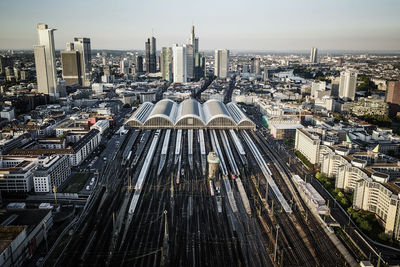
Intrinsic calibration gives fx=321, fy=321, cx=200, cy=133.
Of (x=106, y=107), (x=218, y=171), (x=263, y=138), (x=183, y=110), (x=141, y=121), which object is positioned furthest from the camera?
(x=106, y=107)

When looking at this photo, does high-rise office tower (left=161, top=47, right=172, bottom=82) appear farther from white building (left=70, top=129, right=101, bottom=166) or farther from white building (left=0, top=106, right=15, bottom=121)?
white building (left=70, top=129, right=101, bottom=166)

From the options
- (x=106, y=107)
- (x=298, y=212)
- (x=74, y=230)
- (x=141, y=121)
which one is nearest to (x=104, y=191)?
(x=74, y=230)

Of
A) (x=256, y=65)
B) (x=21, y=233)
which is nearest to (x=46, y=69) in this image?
(x=21, y=233)

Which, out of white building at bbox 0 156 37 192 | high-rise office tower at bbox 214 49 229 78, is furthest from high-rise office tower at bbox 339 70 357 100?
white building at bbox 0 156 37 192

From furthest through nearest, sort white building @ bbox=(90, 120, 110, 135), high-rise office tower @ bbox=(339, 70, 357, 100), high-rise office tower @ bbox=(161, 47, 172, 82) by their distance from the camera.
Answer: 1. high-rise office tower @ bbox=(161, 47, 172, 82)
2. high-rise office tower @ bbox=(339, 70, 357, 100)
3. white building @ bbox=(90, 120, 110, 135)

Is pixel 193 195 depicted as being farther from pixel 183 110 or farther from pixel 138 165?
pixel 183 110

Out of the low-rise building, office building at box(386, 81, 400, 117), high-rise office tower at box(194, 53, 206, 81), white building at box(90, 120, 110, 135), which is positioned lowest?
the low-rise building

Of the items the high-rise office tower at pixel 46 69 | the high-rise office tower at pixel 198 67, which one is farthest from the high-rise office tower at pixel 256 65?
the high-rise office tower at pixel 46 69

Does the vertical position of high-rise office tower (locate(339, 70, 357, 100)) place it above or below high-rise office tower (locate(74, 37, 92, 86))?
below
